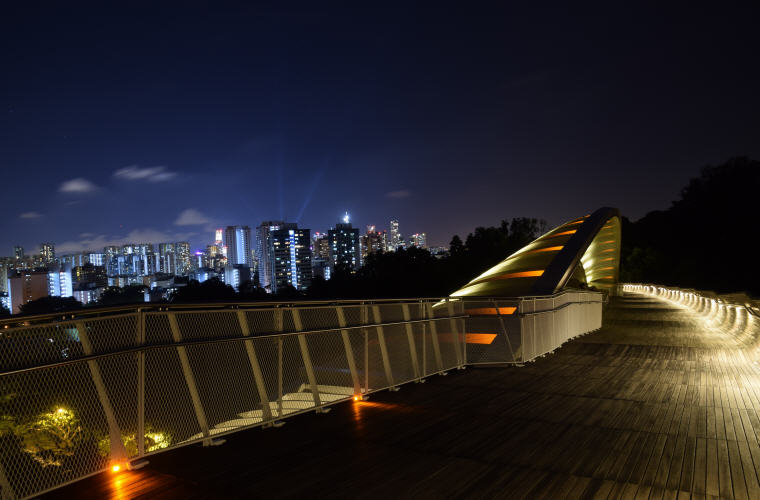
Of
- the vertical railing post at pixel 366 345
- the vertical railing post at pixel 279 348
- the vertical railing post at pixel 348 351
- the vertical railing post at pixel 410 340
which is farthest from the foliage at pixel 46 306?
the vertical railing post at pixel 410 340

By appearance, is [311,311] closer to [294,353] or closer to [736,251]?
[294,353]

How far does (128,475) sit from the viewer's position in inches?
222

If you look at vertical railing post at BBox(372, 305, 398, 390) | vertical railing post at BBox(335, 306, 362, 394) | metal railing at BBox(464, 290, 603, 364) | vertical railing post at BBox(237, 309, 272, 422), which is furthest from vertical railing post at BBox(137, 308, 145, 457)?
metal railing at BBox(464, 290, 603, 364)

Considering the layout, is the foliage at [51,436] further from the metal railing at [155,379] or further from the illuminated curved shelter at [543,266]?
the illuminated curved shelter at [543,266]

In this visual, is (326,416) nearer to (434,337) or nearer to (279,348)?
(279,348)

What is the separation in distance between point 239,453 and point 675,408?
6.51 metres

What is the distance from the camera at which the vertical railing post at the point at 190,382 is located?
6.27 m

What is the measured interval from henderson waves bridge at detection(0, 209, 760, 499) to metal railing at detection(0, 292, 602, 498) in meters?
0.02

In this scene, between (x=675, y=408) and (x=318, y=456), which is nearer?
(x=318, y=456)

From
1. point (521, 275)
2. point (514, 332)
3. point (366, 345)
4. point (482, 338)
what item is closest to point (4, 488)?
point (366, 345)

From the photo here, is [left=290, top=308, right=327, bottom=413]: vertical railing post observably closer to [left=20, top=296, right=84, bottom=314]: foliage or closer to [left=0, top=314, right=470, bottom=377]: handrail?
[left=0, top=314, right=470, bottom=377]: handrail

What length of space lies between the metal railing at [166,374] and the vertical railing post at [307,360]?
2cm

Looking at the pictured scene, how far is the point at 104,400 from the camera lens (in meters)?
5.61

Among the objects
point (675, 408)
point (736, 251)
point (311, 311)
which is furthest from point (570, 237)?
point (736, 251)
